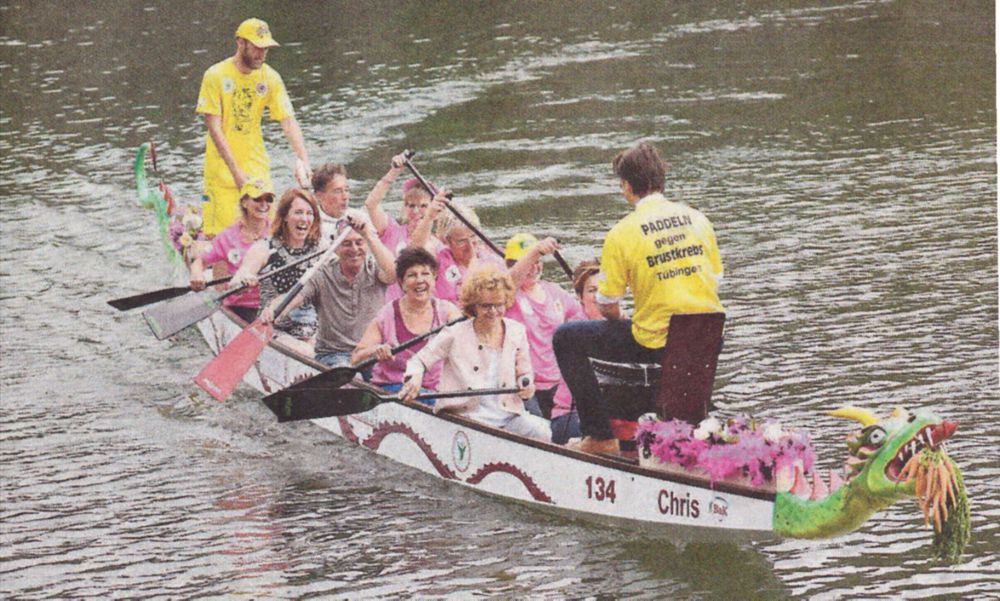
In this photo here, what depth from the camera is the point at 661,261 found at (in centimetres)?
962

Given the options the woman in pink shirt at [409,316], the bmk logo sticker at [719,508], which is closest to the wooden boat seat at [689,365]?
the bmk logo sticker at [719,508]

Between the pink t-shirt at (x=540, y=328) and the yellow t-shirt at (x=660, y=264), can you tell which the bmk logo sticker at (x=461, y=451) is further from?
the yellow t-shirt at (x=660, y=264)

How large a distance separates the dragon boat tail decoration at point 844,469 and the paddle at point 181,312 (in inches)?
195

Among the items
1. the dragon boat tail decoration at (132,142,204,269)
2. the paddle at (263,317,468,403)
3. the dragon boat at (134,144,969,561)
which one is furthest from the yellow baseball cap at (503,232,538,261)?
the dragon boat tail decoration at (132,142,204,269)

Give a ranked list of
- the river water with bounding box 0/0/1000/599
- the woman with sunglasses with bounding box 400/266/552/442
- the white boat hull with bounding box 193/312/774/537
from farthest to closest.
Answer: the woman with sunglasses with bounding box 400/266/552/442 < the river water with bounding box 0/0/1000/599 < the white boat hull with bounding box 193/312/774/537

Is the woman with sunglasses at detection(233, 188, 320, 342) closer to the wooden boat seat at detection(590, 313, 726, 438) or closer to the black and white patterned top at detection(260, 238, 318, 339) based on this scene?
the black and white patterned top at detection(260, 238, 318, 339)

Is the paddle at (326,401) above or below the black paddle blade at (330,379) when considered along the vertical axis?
below

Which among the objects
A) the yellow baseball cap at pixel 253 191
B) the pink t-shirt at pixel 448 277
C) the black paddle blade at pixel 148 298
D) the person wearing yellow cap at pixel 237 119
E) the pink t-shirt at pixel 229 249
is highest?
the person wearing yellow cap at pixel 237 119

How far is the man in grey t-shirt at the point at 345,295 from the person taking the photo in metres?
12.6

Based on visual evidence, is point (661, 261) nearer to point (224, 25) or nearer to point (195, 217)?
point (195, 217)

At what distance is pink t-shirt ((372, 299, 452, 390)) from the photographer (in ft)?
38.6

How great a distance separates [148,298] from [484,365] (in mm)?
4072

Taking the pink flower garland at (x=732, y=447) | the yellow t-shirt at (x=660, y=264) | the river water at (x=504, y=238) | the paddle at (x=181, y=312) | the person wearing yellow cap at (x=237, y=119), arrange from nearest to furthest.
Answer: the pink flower garland at (x=732, y=447) → the yellow t-shirt at (x=660, y=264) → the river water at (x=504, y=238) → the paddle at (x=181, y=312) → the person wearing yellow cap at (x=237, y=119)

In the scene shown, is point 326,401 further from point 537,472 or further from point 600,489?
point 600,489
